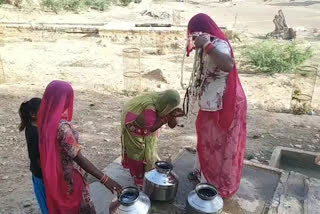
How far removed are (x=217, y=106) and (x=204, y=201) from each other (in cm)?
80

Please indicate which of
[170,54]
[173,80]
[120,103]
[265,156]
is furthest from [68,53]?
[265,156]

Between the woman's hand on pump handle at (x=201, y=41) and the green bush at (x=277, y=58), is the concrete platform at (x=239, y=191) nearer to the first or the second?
the woman's hand on pump handle at (x=201, y=41)

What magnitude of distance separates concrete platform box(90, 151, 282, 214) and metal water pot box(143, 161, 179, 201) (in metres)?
0.14

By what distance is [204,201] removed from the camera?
8.61 feet

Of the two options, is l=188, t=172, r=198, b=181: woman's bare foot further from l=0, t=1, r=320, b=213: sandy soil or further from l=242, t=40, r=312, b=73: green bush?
l=242, t=40, r=312, b=73: green bush

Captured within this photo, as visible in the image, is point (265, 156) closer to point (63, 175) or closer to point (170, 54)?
point (63, 175)

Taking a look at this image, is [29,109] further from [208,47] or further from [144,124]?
[208,47]

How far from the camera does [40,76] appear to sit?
26.7 ft

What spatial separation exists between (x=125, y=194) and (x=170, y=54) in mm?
8739

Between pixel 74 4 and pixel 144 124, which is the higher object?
pixel 74 4

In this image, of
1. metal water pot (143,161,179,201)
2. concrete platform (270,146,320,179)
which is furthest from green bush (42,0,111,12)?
metal water pot (143,161,179,201)

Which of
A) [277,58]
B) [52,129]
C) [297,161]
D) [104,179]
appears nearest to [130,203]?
[104,179]

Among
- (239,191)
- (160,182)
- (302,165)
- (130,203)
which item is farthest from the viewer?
(302,165)

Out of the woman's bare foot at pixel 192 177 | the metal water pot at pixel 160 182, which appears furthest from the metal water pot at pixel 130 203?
the woman's bare foot at pixel 192 177
